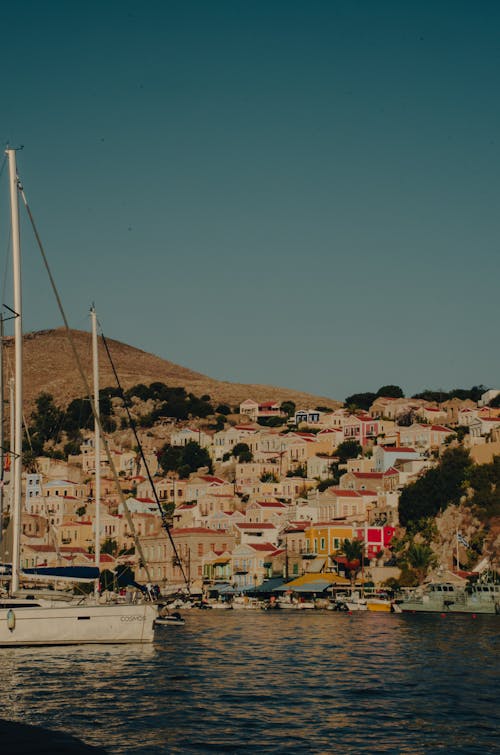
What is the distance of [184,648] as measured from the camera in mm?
55750

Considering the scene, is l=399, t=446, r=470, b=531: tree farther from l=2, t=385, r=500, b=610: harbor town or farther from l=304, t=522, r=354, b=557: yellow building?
l=304, t=522, r=354, b=557: yellow building

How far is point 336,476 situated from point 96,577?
427 feet

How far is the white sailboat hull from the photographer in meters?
42.5

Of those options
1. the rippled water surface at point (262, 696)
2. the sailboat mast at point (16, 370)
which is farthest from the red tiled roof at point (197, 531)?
the sailboat mast at point (16, 370)

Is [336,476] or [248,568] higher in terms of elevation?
[336,476]

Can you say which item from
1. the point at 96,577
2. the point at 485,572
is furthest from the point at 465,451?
the point at 96,577

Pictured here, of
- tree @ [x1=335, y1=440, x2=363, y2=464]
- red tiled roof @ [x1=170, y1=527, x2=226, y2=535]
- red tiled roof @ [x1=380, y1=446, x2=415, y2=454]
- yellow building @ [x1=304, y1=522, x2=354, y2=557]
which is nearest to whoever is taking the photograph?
yellow building @ [x1=304, y1=522, x2=354, y2=557]

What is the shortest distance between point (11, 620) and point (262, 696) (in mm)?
10989

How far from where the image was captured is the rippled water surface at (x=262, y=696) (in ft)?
93.5

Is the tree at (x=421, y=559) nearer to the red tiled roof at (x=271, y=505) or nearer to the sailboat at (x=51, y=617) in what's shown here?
the red tiled roof at (x=271, y=505)

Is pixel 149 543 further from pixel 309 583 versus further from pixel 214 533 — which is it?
pixel 309 583

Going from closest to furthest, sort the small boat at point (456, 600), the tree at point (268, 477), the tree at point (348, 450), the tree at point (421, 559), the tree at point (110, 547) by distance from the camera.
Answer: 1. the small boat at point (456, 600)
2. the tree at point (421, 559)
3. the tree at point (110, 547)
4. the tree at point (268, 477)
5. the tree at point (348, 450)

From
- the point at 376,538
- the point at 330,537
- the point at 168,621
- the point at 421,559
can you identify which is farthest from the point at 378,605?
the point at 168,621

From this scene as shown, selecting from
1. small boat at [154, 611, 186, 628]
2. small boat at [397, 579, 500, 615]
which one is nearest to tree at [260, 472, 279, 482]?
small boat at [397, 579, 500, 615]
